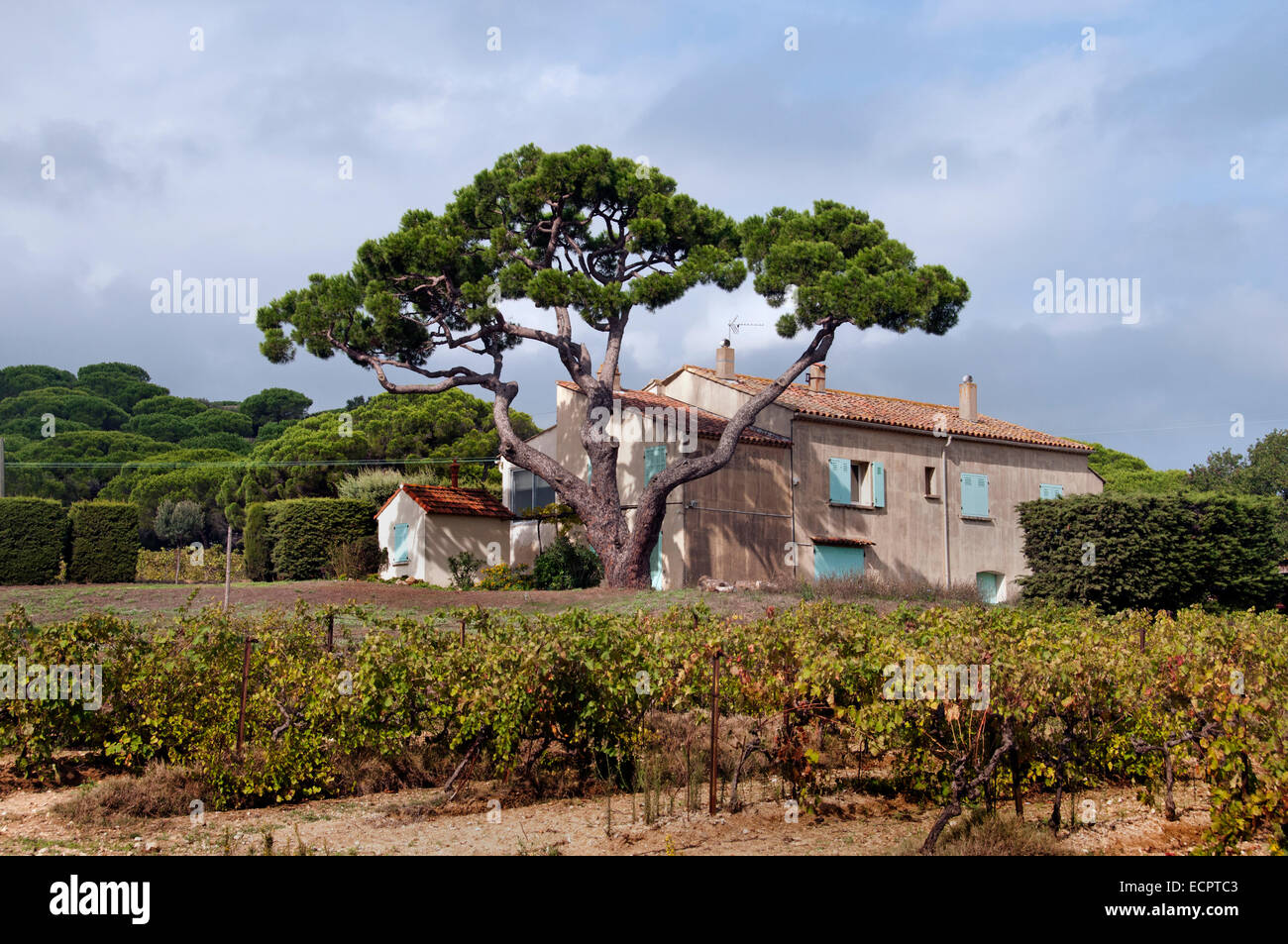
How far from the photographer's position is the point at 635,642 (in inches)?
345

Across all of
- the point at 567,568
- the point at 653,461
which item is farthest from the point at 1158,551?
the point at 567,568

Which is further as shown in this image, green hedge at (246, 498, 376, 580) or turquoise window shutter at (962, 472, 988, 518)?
turquoise window shutter at (962, 472, 988, 518)

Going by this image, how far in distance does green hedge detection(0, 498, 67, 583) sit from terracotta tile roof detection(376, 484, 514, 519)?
26.8ft

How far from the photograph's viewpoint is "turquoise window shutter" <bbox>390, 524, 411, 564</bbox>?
1085 inches

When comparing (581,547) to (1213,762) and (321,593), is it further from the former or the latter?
(1213,762)

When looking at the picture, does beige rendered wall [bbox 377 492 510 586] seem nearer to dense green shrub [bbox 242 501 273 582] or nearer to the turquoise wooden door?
dense green shrub [bbox 242 501 273 582]

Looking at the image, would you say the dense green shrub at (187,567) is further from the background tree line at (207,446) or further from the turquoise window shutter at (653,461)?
the turquoise window shutter at (653,461)

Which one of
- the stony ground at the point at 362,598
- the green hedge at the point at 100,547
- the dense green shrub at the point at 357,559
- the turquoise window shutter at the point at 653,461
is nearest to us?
the stony ground at the point at 362,598

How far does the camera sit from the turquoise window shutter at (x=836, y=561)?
26734mm

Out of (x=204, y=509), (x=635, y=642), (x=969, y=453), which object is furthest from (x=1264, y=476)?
(x=635, y=642)

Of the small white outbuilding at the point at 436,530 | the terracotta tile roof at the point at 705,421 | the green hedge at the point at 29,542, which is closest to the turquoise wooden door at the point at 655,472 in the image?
the terracotta tile roof at the point at 705,421

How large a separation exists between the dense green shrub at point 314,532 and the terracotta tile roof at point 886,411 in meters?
10.3

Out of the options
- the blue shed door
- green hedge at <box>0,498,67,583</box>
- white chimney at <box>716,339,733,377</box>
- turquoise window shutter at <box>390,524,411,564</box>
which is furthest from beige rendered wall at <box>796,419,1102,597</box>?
green hedge at <box>0,498,67,583</box>

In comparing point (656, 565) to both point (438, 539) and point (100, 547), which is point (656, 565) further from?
point (100, 547)
